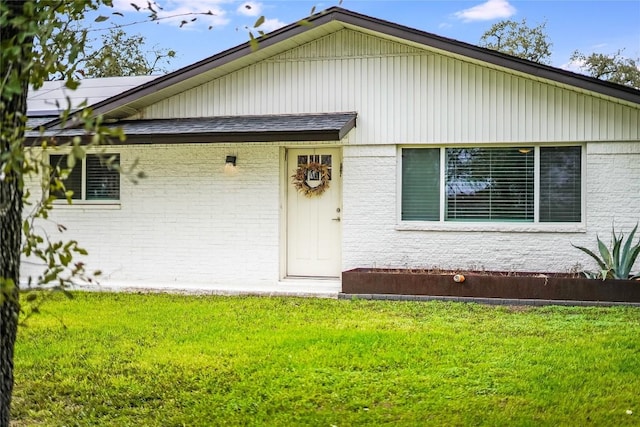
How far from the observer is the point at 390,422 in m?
3.96

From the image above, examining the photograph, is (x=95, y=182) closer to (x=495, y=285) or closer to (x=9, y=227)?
(x=495, y=285)

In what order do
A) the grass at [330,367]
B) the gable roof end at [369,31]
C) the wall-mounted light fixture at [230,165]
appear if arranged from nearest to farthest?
the grass at [330,367] → the gable roof end at [369,31] → the wall-mounted light fixture at [230,165]

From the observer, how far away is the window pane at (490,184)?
9.45 meters

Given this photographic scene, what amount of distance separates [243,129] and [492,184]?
12.8ft

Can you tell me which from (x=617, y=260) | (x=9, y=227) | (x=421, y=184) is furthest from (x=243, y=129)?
(x=9, y=227)

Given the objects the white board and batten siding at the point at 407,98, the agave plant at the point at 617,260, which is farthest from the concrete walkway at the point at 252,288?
the agave plant at the point at 617,260

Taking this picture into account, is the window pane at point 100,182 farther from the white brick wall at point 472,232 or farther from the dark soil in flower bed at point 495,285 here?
the dark soil in flower bed at point 495,285

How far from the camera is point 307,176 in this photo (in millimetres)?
10188

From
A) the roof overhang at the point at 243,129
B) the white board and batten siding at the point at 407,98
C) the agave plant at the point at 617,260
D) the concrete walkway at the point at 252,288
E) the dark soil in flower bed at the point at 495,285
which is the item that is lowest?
the concrete walkway at the point at 252,288

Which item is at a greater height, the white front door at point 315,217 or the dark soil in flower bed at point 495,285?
the white front door at point 315,217

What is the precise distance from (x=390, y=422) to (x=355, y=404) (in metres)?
0.39

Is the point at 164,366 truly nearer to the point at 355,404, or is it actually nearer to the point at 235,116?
the point at 355,404

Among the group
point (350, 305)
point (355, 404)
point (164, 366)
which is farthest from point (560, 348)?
point (164, 366)

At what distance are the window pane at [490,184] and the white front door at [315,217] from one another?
6.01 feet
